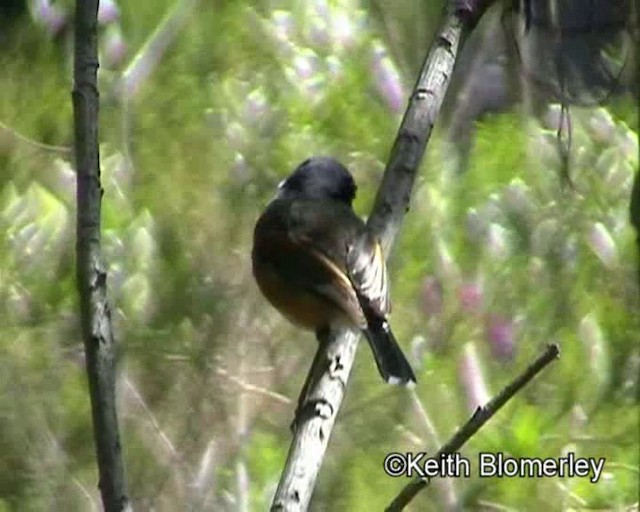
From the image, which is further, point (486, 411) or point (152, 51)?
point (152, 51)

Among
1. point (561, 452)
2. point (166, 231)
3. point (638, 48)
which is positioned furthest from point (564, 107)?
point (166, 231)

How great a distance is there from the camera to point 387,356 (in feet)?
6.68

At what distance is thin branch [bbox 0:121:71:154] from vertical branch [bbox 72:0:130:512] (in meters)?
1.24

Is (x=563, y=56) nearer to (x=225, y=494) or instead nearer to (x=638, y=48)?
(x=638, y=48)

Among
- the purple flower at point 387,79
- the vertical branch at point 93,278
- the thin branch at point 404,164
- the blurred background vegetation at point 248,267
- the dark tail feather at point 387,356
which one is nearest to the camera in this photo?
the vertical branch at point 93,278

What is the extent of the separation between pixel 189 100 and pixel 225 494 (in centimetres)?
89

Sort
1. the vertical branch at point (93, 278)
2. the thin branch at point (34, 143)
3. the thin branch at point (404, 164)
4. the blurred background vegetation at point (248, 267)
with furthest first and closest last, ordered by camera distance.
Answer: the thin branch at point (34, 143)
the blurred background vegetation at point (248, 267)
the thin branch at point (404, 164)
the vertical branch at point (93, 278)

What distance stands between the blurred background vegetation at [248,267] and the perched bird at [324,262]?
25cm

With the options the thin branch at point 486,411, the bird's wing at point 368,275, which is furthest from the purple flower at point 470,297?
the thin branch at point 486,411

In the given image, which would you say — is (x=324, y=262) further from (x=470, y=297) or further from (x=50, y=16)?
(x=50, y=16)

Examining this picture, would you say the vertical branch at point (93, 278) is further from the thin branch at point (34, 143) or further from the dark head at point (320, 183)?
the thin branch at point (34, 143)

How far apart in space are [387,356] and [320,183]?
0.49 metres

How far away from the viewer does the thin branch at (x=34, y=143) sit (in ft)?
8.65

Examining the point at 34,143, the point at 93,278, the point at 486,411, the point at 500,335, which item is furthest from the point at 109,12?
the point at 486,411
